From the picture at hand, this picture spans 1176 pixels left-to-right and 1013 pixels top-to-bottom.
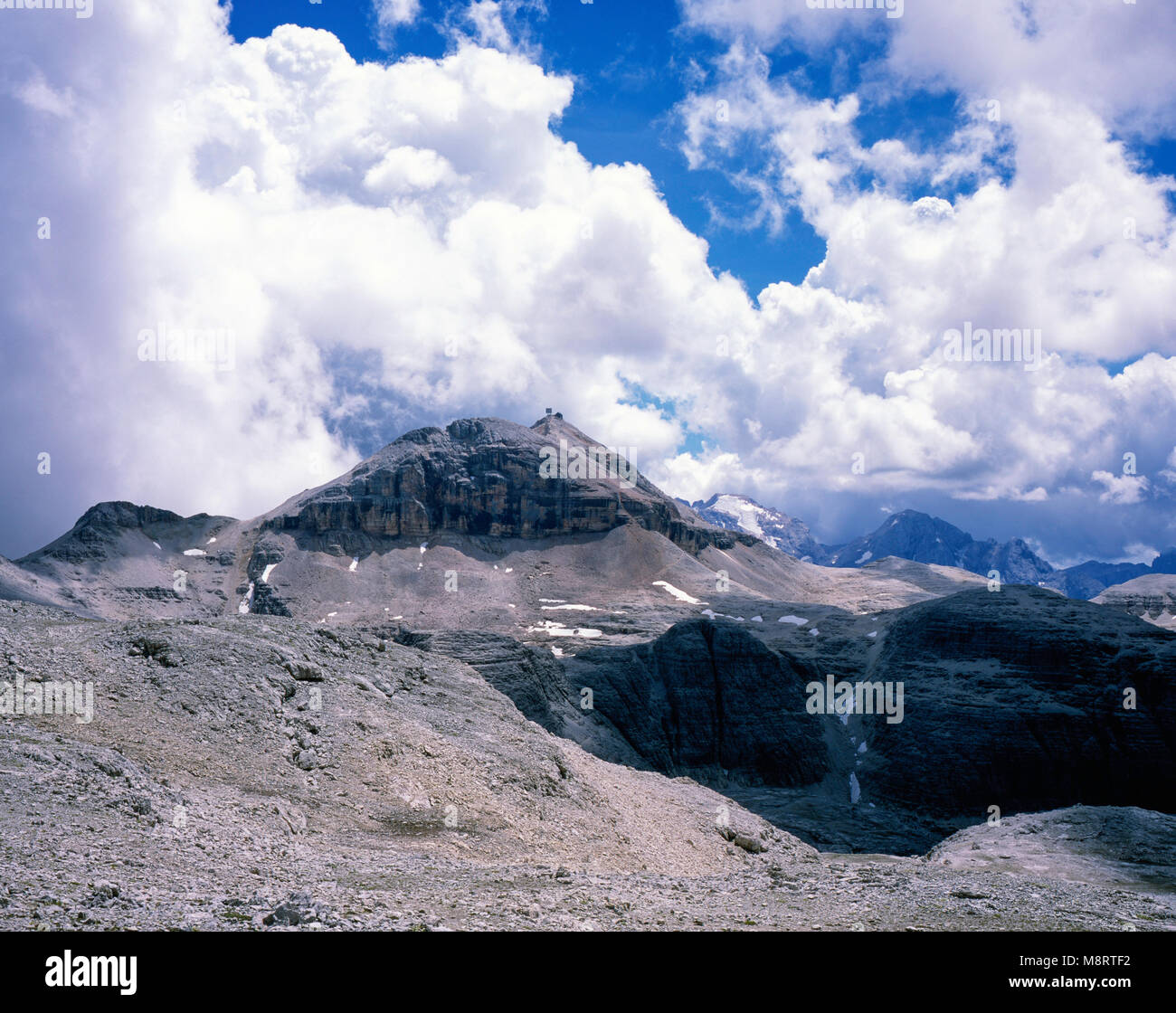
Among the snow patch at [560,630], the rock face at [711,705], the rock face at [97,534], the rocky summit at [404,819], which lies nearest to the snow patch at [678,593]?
the snow patch at [560,630]

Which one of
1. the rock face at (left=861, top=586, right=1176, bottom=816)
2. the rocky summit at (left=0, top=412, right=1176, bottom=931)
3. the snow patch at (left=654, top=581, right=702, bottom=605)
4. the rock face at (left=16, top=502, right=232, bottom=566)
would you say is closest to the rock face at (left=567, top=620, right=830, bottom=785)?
the rocky summit at (left=0, top=412, right=1176, bottom=931)

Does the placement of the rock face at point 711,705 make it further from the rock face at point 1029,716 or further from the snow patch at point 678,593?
the snow patch at point 678,593

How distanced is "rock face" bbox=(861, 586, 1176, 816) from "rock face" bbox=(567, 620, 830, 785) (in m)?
8.18

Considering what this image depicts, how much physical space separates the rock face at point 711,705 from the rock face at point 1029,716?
26.8ft

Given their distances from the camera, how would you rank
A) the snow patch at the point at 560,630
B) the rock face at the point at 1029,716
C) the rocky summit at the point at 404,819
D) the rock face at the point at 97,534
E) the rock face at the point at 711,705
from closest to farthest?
1. the rocky summit at the point at 404,819
2. the rock face at the point at 1029,716
3. the rock face at the point at 711,705
4. the snow patch at the point at 560,630
5. the rock face at the point at 97,534

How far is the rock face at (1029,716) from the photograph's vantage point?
280 ft

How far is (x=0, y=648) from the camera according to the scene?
2447 cm

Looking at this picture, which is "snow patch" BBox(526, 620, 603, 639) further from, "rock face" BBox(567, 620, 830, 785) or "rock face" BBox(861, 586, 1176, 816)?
"rock face" BBox(861, 586, 1176, 816)

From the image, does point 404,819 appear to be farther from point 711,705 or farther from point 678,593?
point 678,593

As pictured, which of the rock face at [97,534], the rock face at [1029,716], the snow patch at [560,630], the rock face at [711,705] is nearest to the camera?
the rock face at [1029,716]

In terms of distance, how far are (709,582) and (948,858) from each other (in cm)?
15856

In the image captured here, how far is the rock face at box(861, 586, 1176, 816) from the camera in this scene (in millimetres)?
85312

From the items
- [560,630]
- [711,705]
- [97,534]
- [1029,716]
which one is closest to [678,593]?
[560,630]

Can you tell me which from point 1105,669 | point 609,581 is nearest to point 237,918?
point 1105,669
